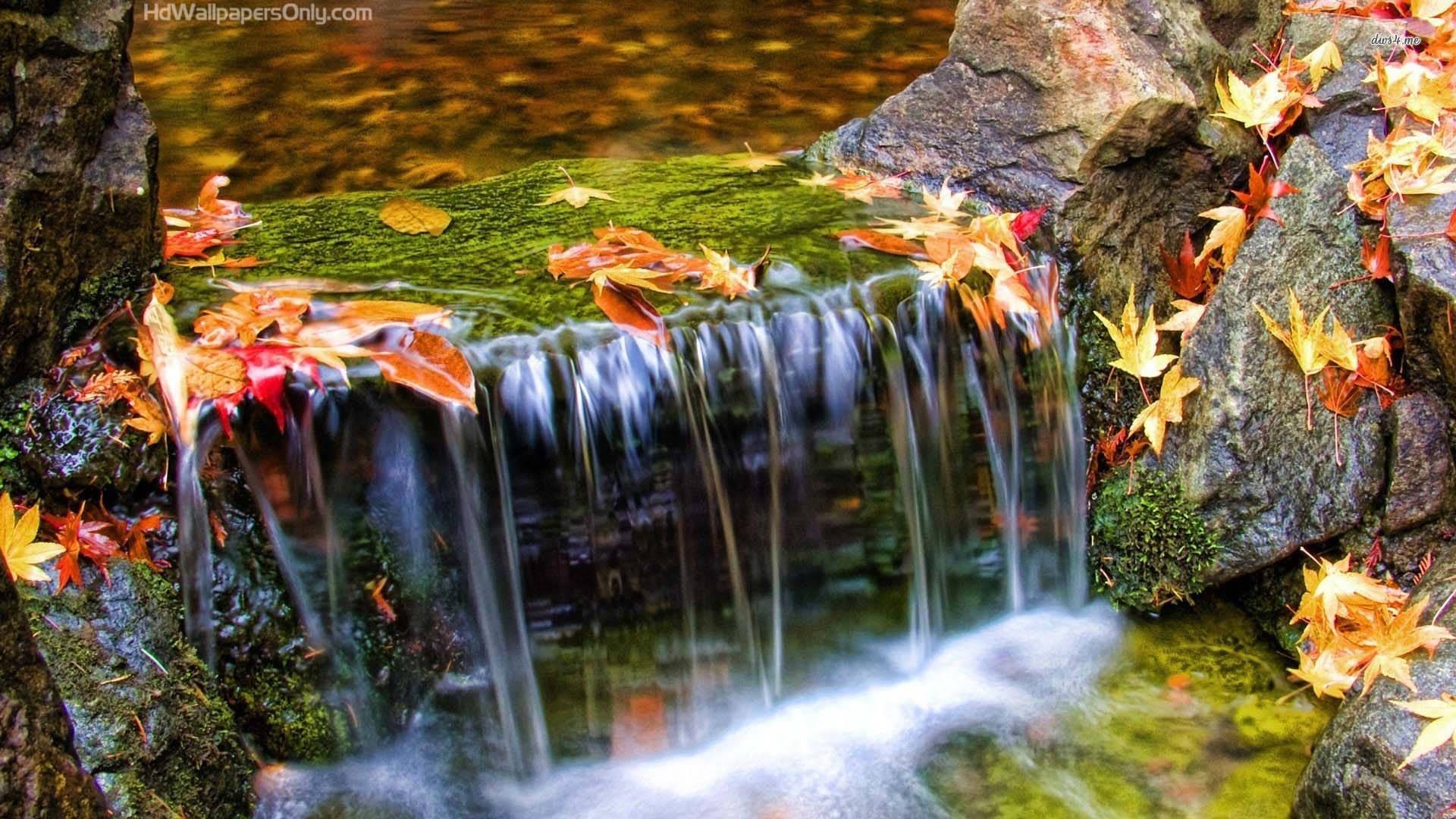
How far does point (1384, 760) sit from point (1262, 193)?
1.73 meters

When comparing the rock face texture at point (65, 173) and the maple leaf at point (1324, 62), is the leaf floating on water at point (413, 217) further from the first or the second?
the maple leaf at point (1324, 62)

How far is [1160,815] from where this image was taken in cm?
273

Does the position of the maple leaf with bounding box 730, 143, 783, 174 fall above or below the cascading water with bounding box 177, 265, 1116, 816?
above

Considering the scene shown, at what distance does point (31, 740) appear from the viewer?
1512 millimetres

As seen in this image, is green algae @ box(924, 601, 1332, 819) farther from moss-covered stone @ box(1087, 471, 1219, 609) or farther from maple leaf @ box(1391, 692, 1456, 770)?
maple leaf @ box(1391, 692, 1456, 770)

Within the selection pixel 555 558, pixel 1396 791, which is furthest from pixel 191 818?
pixel 1396 791

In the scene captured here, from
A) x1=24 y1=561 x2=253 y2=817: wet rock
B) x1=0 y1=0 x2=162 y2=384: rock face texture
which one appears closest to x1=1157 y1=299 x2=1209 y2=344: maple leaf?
x1=24 y1=561 x2=253 y2=817: wet rock

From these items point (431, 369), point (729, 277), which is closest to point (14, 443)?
point (431, 369)

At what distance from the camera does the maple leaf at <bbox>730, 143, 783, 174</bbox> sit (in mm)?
A: 4148

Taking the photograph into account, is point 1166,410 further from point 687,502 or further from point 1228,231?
point 687,502

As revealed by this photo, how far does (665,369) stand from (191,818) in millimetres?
1434

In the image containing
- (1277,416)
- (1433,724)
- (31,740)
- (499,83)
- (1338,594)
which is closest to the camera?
(31,740)

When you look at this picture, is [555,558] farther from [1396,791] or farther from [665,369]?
[1396,791]

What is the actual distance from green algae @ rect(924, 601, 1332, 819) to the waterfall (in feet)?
1.19
